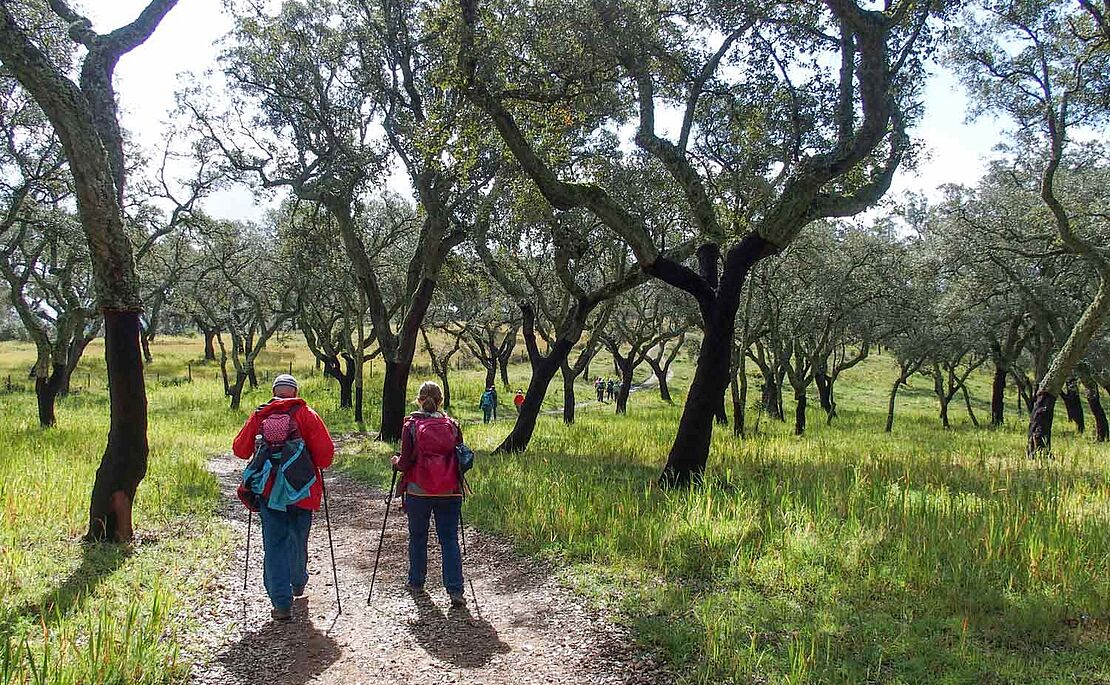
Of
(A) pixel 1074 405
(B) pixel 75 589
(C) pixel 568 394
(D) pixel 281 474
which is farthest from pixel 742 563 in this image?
(A) pixel 1074 405

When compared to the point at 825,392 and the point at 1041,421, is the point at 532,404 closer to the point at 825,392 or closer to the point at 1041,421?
the point at 1041,421

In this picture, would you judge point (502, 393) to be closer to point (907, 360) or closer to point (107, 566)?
point (907, 360)

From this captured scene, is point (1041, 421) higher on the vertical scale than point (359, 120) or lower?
lower

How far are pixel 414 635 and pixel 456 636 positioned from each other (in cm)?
35

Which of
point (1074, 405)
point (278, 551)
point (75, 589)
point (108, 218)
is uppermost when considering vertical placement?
point (108, 218)

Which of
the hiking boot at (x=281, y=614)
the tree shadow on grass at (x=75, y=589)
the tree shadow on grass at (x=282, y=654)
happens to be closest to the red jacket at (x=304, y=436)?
the hiking boot at (x=281, y=614)

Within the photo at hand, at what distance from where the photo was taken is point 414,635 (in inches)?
207

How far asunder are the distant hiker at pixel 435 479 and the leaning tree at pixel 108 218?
3.29 meters

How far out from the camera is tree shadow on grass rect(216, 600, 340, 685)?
15.0 ft

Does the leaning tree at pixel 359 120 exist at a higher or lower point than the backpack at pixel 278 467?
higher

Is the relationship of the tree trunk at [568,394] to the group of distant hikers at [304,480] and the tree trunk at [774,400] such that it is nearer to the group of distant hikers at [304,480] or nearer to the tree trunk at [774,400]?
the tree trunk at [774,400]

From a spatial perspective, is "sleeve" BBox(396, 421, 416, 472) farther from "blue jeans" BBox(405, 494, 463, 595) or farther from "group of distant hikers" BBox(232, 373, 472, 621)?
"blue jeans" BBox(405, 494, 463, 595)

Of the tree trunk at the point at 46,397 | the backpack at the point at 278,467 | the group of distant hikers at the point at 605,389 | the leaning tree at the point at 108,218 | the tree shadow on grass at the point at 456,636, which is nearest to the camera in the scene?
the tree shadow on grass at the point at 456,636

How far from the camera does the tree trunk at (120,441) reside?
690 centimetres
